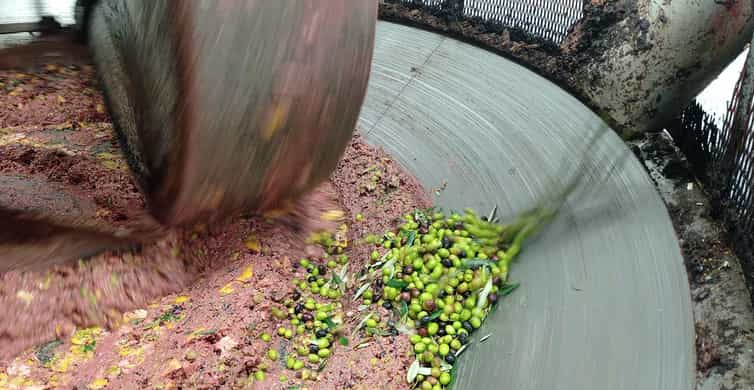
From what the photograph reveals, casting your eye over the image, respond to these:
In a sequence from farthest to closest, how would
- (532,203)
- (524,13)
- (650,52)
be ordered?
(524,13)
(650,52)
(532,203)

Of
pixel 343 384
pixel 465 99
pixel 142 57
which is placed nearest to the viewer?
pixel 142 57

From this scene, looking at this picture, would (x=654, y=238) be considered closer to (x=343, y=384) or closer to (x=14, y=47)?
(x=343, y=384)

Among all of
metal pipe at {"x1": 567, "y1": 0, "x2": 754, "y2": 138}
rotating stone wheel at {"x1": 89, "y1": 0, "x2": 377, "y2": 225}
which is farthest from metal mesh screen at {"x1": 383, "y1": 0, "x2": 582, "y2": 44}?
rotating stone wheel at {"x1": 89, "y1": 0, "x2": 377, "y2": 225}

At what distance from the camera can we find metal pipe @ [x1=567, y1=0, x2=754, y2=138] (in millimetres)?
2836

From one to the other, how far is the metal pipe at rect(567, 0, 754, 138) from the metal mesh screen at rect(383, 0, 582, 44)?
0.10 meters

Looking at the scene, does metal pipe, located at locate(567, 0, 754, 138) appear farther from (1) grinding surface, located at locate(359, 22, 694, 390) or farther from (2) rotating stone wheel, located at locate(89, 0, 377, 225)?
(2) rotating stone wheel, located at locate(89, 0, 377, 225)

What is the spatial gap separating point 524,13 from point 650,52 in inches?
30.1

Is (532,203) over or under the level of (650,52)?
under

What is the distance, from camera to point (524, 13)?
3.46 metres

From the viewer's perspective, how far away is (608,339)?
82.3 inches

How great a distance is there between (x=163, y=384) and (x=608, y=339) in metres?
1.49

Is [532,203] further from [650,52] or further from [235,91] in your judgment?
[235,91]

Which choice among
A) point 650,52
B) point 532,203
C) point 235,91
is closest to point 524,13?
point 650,52

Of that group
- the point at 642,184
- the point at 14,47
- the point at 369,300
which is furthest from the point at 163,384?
the point at 642,184
